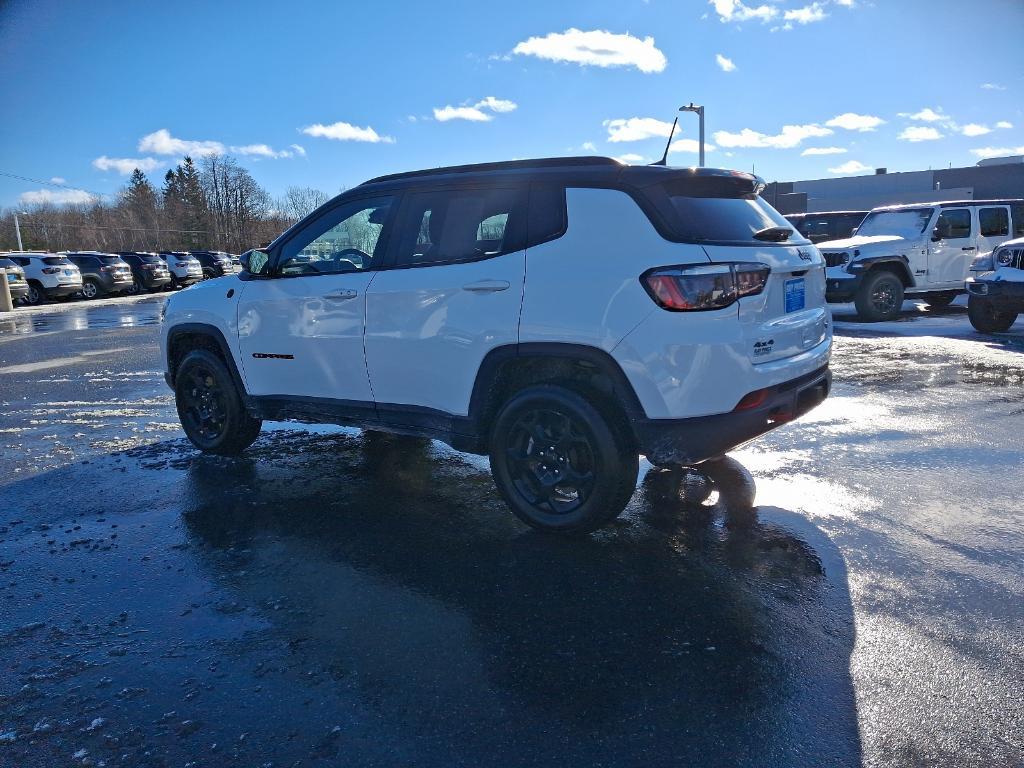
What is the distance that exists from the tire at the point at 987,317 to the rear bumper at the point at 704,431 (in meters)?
8.78

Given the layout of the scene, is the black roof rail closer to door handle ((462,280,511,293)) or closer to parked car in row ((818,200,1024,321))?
door handle ((462,280,511,293))

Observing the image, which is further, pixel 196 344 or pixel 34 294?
pixel 34 294

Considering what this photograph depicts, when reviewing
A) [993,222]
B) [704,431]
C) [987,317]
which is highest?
[993,222]

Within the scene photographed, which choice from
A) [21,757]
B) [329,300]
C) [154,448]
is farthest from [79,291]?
[21,757]

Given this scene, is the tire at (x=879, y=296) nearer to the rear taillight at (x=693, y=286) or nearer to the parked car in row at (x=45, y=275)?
the rear taillight at (x=693, y=286)

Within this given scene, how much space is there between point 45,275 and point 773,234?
88.9 ft

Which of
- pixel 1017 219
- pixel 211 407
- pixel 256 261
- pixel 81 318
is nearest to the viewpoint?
pixel 256 261

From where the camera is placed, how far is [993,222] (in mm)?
13625

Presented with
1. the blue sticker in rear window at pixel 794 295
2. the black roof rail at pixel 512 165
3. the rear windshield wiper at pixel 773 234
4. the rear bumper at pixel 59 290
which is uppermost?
the rear bumper at pixel 59 290

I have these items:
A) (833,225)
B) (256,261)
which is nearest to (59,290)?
(256,261)

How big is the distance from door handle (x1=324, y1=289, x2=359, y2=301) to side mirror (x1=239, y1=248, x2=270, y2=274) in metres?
0.74

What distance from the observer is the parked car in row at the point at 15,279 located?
22.7m

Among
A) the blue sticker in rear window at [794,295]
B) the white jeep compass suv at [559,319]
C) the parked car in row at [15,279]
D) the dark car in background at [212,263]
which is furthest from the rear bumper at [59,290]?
the blue sticker in rear window at [794,295]

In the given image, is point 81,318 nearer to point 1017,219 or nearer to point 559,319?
point 559,319
